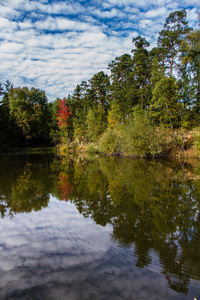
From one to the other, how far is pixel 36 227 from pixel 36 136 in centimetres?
4896

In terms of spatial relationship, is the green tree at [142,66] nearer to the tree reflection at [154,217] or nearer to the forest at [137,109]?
the forest at [137,109]

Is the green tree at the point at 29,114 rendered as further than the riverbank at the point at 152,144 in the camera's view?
Yes

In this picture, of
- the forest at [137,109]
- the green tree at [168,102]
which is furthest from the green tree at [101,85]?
the green tree at [168,102]

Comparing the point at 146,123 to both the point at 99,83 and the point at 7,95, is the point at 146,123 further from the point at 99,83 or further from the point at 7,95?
the point at 7,95

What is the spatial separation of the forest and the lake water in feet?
50.0

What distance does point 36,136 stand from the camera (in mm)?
51844

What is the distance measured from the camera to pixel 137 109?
34.0 m

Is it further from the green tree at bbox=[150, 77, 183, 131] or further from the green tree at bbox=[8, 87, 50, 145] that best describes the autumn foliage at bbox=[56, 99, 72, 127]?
the green tree at bbox=[150, 77, 183, 131]

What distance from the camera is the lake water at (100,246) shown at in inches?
121

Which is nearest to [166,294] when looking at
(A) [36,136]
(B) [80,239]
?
(B) [80,239]

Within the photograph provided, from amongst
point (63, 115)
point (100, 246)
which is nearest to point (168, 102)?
point (100, 246)

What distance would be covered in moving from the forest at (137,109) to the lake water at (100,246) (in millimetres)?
15248

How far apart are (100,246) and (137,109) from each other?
104 ft

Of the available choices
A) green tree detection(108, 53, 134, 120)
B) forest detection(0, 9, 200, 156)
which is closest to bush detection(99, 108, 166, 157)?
forest detection(0, 9, 200, 156)
